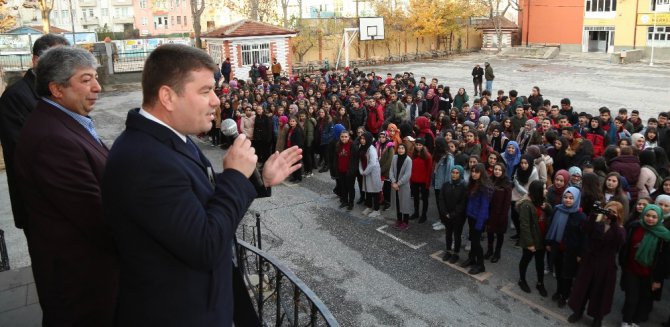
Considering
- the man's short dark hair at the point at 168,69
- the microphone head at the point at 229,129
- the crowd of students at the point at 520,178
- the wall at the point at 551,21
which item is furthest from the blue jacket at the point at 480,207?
the wall at the point at 551,21

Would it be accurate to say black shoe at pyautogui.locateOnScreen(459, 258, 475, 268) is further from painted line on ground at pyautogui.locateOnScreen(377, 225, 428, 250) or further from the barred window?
the barred window

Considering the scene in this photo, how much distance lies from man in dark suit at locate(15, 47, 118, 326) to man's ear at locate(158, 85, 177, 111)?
0.80 metres

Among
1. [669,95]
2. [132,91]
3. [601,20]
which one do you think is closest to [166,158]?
[669,95]

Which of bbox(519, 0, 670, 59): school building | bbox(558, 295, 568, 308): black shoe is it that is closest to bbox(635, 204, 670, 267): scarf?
bbox(558, 295, 568, 308): black shoe

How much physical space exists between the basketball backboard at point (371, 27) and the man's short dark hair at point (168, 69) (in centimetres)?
3742

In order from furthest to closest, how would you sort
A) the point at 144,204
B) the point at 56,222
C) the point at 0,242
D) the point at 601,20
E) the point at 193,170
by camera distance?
the point at 601,20, the point at 0,242, the point at 56,222, the point at 193,170, the point at 144,204

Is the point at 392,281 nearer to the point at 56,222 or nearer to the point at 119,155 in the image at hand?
the point at 56,222

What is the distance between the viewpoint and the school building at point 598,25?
38.3m

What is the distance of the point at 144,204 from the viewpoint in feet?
5.74

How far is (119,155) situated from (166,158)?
166 millimetres

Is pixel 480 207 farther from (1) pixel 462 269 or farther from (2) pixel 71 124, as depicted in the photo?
(2) pixel 71 124

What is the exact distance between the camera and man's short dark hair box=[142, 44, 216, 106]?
6.23ft

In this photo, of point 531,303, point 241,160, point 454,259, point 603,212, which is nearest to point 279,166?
point 241,160

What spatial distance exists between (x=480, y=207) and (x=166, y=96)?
635cm
